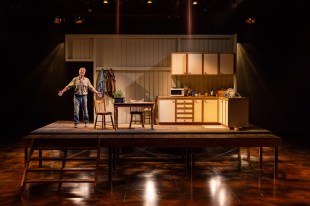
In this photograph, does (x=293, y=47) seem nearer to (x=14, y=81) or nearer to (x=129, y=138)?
(x=129, y=138)

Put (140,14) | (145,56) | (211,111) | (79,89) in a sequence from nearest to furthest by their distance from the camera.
→ (79,89) → (211,111) → (140,14) → (145,56)

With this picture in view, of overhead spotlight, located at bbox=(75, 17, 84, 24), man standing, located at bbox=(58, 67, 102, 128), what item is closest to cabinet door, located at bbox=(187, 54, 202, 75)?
overhead spotlight, located at bbox=(75, 17, 84, 24)

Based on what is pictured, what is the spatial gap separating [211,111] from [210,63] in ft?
4.79

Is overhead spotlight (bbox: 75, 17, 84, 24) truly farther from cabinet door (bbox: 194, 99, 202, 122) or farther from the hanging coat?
cabinet door (bbox: 194, 99, 202, 122)

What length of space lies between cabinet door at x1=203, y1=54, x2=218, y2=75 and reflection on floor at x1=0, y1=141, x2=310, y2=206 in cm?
344

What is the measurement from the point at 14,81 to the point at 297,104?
957 centimetres

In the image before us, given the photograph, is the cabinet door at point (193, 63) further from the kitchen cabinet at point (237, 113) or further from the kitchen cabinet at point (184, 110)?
the kitchen cabinet at point (237, 113)

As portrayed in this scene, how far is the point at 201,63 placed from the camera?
12.4m

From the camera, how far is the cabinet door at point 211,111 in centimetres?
1206

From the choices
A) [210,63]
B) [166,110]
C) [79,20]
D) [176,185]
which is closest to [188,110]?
[166,110]

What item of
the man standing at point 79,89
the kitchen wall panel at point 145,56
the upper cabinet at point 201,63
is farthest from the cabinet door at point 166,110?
the man standing at point 79,89

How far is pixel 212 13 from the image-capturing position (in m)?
12.7

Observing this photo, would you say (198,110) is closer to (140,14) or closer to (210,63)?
(210,63)

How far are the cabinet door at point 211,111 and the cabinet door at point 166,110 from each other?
934 mm
